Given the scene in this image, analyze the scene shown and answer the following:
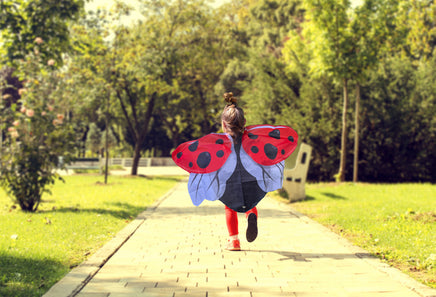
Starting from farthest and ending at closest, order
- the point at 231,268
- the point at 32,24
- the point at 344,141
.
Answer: the point at 344,141 → the point at 32,24 → the point at 231,268

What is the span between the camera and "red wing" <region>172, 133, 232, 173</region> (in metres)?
6.39

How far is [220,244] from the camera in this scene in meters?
7.65

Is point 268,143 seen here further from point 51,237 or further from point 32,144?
point 32,144

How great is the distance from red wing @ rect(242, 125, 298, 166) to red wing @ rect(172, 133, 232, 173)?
0.29 metres

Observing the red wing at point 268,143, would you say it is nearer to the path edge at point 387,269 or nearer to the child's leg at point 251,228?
the child's leg at point 251,228

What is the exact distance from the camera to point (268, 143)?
257 inches

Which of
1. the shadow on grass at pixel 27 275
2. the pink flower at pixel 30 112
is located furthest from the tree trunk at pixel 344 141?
the shadow on grass at pixel 27 275

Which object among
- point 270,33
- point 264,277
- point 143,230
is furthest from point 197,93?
point 264,277

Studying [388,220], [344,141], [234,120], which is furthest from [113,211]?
[344,141]

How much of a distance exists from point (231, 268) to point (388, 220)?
4.91 metres

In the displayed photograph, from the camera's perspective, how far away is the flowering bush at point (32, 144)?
37.1 feet

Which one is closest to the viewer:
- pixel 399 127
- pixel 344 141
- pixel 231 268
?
pixel 231 268

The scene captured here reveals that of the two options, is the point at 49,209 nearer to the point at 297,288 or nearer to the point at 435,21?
the point at 297,288

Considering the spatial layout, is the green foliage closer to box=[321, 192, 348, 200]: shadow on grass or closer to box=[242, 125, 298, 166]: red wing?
box=[321, 192, 348, 200]: shadow on grass
